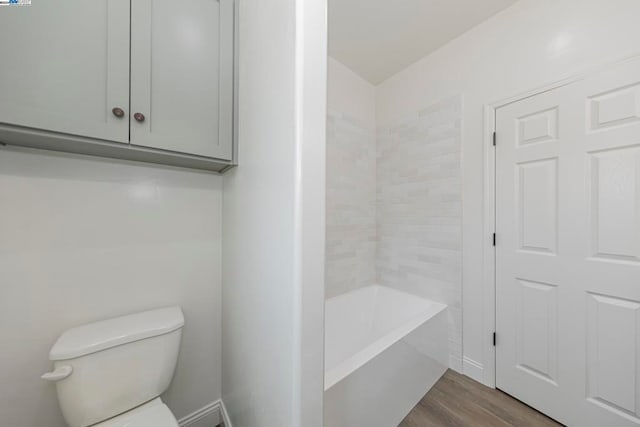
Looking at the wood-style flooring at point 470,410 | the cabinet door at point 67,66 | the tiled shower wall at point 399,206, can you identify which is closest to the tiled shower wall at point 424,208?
the tiled shower wall at point 399,206

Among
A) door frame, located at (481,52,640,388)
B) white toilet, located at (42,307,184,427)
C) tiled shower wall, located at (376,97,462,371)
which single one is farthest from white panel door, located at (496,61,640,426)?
white toilet, located at (42,307,184,427)

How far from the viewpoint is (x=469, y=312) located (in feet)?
5.70

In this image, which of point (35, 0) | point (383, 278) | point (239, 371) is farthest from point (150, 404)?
point (383, 278)

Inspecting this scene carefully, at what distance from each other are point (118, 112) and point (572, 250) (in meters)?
2.37

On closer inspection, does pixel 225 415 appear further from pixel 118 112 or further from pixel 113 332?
pixel 118 112

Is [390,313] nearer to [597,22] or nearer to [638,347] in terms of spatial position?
[638,347]

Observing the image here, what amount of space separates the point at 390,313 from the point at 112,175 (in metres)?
2.25

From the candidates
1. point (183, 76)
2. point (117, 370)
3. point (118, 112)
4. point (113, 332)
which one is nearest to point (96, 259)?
point (113, 332)

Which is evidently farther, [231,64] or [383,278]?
[383,278]

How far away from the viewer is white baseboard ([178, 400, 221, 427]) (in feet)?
4.34

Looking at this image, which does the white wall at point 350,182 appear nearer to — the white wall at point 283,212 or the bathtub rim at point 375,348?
the bathtub rim at point 375,348

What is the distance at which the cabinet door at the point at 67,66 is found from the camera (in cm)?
75

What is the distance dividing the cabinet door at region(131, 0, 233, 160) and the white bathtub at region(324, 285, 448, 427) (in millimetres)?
1282

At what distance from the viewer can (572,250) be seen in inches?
51.8
